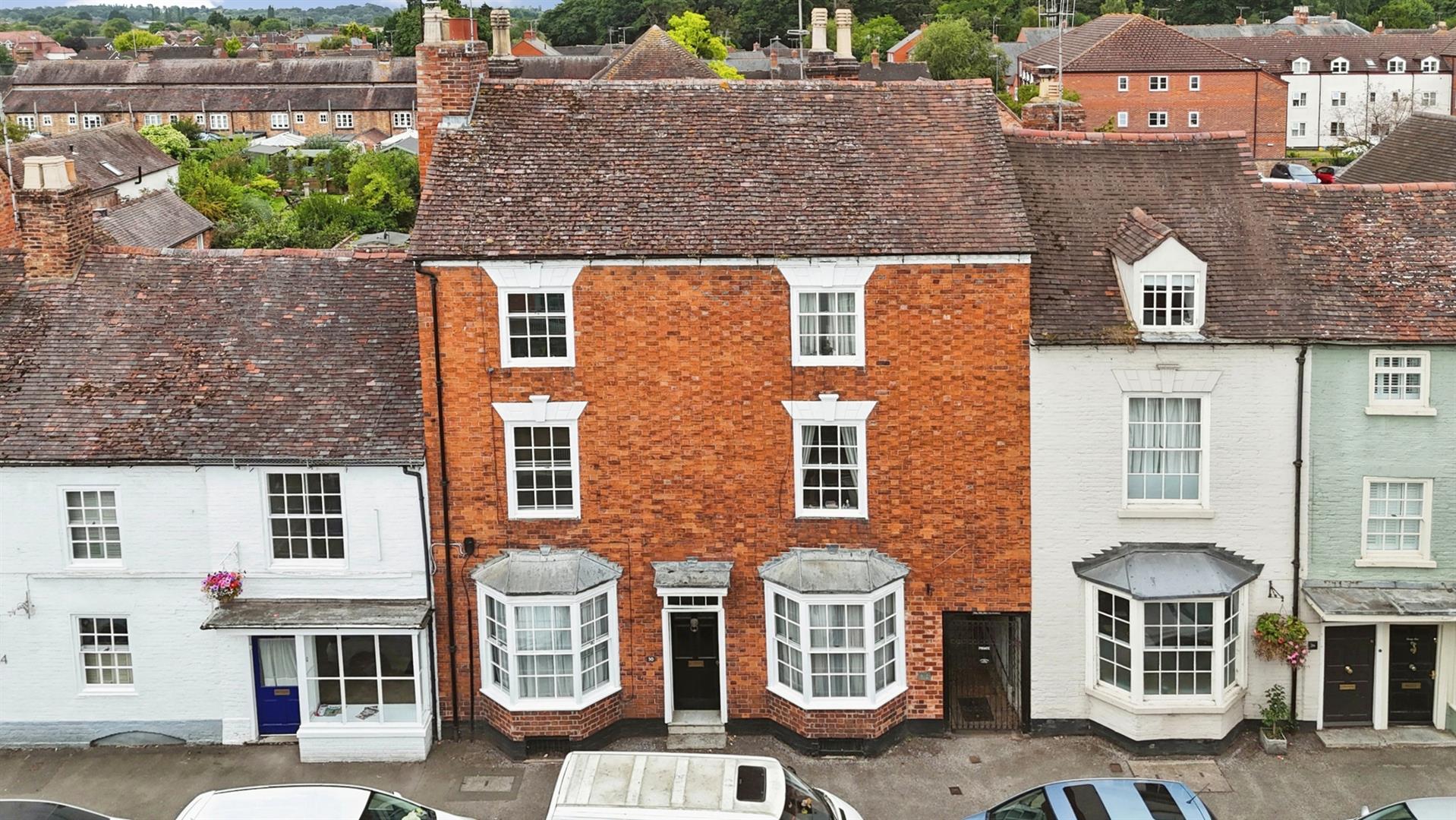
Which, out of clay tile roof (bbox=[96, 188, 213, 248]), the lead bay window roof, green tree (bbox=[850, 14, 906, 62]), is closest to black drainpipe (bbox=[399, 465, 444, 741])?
the lead bay window roof

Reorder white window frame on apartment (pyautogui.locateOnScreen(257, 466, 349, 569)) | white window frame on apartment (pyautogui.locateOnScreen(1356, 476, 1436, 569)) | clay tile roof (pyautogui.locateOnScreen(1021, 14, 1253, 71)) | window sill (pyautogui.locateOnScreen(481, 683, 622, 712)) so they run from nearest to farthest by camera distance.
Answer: white window frame on apartment (pyautogui.locateOnScreen(1356, 476, 1436, 569)) < window sill (pyautogui.locateOnScreen(481, 683, 622, 712)) < white window frame on apartment (pyautogui.locateOnScreen(257, 466, 349, 569)) < clay tile roof (pyautogui.locateOnScreen(1021, 14, 1253, 71))

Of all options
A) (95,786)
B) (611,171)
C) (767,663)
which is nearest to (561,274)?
(611,171)

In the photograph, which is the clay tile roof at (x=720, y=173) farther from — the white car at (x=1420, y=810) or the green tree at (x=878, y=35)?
the green tree at (x=878, y=35)

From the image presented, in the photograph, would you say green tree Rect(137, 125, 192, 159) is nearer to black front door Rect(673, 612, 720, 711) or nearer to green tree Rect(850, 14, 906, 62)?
green tree Rect(850, 14, 906, 62)

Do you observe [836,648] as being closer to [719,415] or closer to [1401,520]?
[719,415]

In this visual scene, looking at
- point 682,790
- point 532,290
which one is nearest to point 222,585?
point 532,290

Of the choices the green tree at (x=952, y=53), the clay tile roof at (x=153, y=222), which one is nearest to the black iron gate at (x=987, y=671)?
the clay tile roof at (x=153, y=222)

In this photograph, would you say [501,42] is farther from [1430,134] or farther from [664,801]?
[1430,134]
